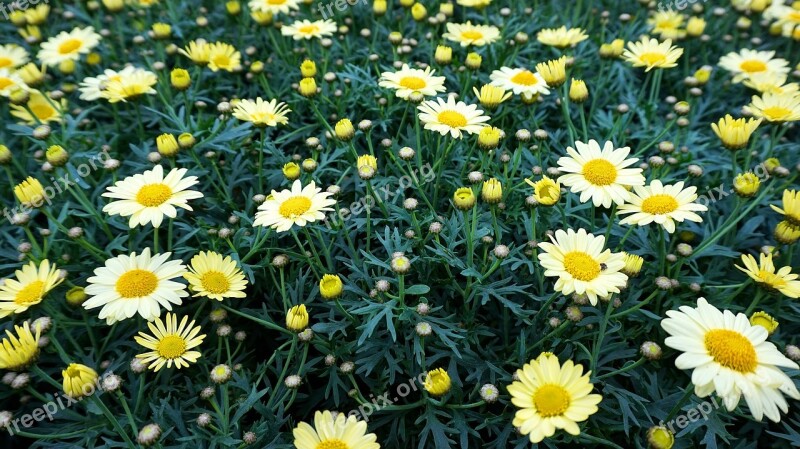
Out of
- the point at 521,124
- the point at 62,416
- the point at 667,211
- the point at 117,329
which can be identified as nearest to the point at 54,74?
the point at 117,329

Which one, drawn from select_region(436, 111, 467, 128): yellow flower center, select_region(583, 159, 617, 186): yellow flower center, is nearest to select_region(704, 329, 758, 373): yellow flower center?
select_region(583, 159, 617, 186): yellow flower center

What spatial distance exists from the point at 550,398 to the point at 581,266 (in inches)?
25.1

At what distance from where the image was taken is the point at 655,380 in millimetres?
2779

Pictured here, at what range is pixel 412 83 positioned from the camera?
3.52 metres

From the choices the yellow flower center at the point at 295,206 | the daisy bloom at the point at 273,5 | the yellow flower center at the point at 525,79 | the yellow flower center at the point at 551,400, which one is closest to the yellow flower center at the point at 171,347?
the yellow flower center at the point at 295,206

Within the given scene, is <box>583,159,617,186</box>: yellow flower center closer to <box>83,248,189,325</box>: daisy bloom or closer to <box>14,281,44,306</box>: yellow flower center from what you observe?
<box>83,248,189,325</box>: daisy bloom

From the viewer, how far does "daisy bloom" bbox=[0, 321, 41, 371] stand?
8.04 ft

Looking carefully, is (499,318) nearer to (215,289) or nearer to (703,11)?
(215,289)

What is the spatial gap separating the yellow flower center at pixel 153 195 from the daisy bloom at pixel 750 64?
4386mm

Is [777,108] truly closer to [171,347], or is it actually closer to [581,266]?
[581,266]

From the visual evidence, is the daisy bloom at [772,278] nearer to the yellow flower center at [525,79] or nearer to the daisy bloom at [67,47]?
the yellow flower center at [525,79]

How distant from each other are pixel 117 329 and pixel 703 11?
6.04 m

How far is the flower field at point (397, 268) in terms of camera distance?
2564mm

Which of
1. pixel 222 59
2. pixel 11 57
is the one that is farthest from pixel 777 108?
pixel 11 57
